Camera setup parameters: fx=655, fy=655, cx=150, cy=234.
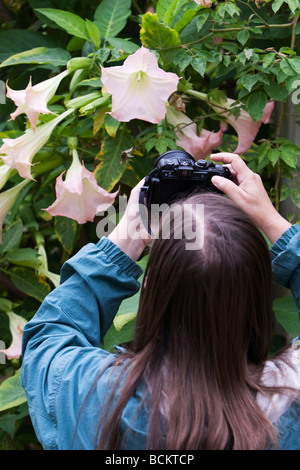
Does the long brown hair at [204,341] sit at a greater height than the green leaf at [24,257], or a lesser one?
greater

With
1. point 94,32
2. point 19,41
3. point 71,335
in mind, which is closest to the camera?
point 71,335

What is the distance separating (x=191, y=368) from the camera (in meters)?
0.74

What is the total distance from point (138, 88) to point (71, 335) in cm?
56

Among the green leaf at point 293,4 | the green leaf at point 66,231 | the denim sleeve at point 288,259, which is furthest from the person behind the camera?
the green leaf at point 66,231

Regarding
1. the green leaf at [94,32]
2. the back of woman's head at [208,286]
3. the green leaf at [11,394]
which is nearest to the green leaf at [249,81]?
the green leaf at [94,32]

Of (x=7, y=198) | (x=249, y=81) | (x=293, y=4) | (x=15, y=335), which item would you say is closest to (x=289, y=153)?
(x=249, y=81)

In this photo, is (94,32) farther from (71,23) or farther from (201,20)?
(201,20)

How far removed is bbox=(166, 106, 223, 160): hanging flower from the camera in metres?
1.38

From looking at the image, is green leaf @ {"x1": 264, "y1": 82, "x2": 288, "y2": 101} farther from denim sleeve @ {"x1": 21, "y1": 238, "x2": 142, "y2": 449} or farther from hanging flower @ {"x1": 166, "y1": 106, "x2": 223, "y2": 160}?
denim sleeve @ {"x1": 21, "y1": 238, "x2": 142, "y2": 449}

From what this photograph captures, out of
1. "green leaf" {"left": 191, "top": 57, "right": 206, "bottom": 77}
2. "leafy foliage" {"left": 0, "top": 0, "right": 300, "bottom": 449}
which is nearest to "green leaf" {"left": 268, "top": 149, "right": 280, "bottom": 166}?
"leafy foliage" {"left": 0, "top": 0, "right": 300, "bottom": 449}

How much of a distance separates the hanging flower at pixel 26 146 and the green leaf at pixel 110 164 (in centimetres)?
11

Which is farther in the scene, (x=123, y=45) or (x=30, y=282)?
(x=30, y=282)

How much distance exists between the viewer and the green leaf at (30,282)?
1.59 meters

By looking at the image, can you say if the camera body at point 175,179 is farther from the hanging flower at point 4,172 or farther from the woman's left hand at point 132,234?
the hanging flower at point 4,172
